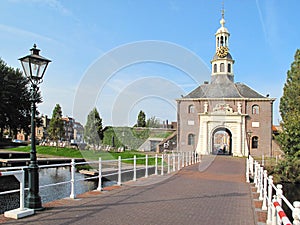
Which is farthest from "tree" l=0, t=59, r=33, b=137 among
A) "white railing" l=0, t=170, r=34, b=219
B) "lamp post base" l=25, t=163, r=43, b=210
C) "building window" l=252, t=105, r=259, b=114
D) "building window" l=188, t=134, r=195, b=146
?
"white railing" l=0, t=170, r=34, b=219

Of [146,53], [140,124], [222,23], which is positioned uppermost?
[222,23]

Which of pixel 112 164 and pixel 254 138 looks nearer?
pixel 112 164

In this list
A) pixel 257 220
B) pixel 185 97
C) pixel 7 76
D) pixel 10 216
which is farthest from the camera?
pixel 185 97

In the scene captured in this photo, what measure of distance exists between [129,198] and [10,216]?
3582 mm

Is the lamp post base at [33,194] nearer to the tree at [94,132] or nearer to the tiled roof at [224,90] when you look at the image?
the tree at [94,132]

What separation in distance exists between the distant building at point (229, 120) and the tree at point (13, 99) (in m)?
21.3

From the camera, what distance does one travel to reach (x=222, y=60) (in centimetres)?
4859

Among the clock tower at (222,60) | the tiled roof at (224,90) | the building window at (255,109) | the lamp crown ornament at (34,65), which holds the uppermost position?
the clock tower at (222,60)

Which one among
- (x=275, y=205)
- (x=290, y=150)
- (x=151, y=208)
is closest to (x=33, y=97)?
(x=151, y=208)

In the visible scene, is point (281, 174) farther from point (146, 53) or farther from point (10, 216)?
point (10, 216)

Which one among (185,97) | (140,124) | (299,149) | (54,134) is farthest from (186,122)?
(54,134)

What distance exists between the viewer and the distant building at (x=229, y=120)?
43344 millimetres

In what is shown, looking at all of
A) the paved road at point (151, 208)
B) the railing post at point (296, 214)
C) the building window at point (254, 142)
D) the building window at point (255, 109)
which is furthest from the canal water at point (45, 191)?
the building window at point (255, 109)

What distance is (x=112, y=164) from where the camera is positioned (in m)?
32.5
